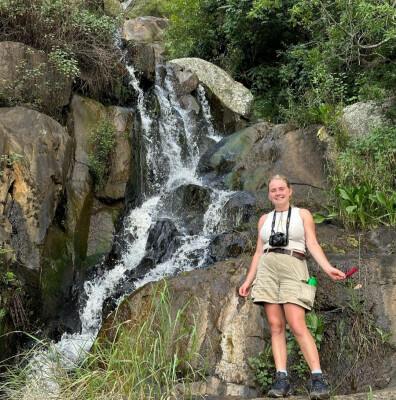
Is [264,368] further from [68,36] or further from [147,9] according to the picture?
[147,9]

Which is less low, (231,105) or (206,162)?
(231,105)

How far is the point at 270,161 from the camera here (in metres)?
9.41

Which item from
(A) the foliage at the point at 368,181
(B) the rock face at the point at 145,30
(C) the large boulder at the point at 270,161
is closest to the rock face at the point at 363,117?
(A) the foliage at the point at 368,181

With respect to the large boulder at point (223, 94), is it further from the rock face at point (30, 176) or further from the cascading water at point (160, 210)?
the rock face at point (30, 176)

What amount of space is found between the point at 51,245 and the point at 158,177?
392cm

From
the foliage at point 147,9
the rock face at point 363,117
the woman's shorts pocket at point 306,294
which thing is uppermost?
the foliage at point 147,9

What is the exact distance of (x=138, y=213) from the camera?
885cm

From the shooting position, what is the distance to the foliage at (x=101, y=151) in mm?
8320

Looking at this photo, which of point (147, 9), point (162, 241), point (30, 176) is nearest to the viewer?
point (30, 176)

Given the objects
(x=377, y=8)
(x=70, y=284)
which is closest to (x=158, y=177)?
(x=70, y=284)

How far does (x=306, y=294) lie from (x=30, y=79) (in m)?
6.52

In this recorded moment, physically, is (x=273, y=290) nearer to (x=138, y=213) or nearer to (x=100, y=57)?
(x=138, y=213)

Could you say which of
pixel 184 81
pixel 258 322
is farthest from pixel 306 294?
pixel 184 81

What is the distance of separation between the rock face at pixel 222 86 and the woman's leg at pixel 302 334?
10542 mm
